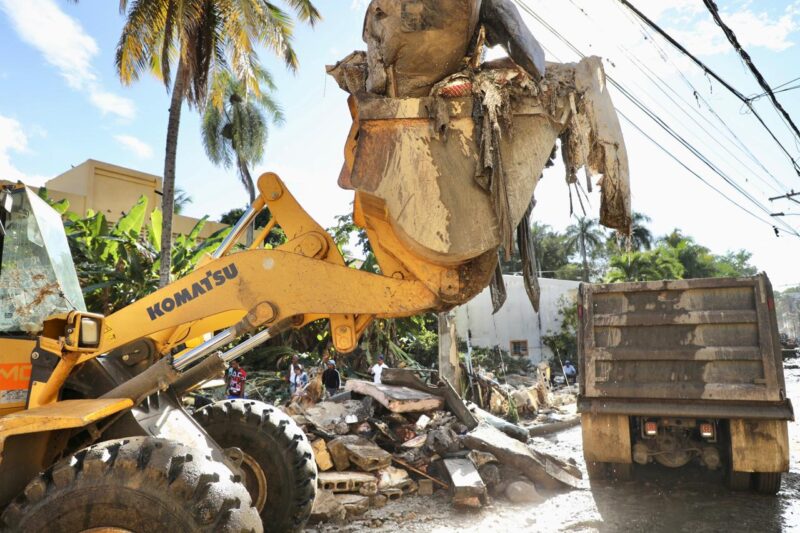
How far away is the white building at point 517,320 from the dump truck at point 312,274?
2225 cm

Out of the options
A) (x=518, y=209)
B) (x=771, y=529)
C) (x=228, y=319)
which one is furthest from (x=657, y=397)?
(x=228, y=319)

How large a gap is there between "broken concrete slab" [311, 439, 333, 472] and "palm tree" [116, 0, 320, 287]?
23.2ft

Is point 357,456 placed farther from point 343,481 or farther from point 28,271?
point 28,271

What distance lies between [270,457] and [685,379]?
450 centimetres

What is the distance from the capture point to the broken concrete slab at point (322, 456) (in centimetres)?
632

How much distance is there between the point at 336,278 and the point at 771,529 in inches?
181

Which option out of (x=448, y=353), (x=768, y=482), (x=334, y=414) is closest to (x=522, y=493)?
(x=768, y=482)

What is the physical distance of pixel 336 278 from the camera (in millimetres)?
3275

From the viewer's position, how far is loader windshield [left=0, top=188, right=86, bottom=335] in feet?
11.5

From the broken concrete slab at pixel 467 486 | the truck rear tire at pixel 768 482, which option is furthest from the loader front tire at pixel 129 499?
the truck rear tire at pixel 768 482

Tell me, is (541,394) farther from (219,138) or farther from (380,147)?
(219,138)

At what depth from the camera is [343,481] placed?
596 centimetres

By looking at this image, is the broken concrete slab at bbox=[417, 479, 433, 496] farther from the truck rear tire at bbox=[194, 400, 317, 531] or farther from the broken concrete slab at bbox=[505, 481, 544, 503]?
the truck rear tire at bbox=[194, 400, 317, 531]

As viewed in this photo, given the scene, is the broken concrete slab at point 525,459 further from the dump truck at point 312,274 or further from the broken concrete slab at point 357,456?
the dump truck at point 312,274
